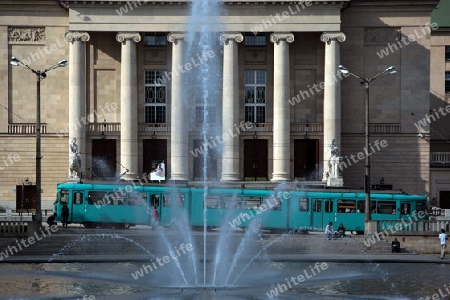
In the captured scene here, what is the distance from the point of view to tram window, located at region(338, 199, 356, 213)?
67.6 metres

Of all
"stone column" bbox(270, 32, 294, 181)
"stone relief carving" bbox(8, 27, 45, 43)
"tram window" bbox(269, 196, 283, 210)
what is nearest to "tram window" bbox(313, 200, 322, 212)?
"tram window" bbox(269, 196, 283, 210)

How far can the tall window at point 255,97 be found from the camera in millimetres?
85000

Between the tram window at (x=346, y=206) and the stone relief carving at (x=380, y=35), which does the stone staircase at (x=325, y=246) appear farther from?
the stone relief carving at (x=380, y=35)

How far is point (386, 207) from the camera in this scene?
222ft

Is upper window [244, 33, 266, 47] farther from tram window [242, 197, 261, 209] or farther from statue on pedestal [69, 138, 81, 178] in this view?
tram window [242, 197, 261, 209]

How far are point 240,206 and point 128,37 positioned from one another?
66.8ft

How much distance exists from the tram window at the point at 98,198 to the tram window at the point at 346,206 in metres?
14.0

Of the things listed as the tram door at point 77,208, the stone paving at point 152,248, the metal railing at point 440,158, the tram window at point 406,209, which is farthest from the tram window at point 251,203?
the metal railing at point 440,158

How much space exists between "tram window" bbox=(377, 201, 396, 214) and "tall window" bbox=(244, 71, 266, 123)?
1905cm

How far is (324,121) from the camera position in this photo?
82625 millimetres

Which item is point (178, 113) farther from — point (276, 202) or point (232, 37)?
point (276, 202)

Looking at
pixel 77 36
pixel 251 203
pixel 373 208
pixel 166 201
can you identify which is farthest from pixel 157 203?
pixel 77 36

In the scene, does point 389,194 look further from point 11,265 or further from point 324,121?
point 11,265

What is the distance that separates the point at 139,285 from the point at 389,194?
28594 millimetres
